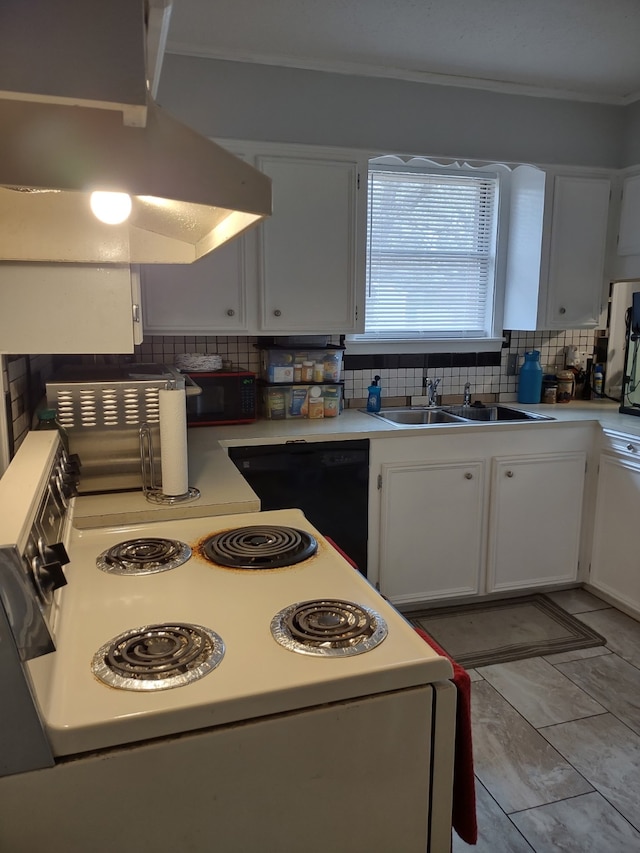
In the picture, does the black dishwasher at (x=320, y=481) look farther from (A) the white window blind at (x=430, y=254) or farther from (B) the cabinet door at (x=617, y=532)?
(B) the cabinet door at (x=617, y=532)

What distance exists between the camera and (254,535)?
164 cm

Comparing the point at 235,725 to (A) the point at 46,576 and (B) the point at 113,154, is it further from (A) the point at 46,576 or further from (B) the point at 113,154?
(B) the point at 113,154

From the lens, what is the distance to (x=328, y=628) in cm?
118

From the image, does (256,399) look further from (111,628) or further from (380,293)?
(111,628)

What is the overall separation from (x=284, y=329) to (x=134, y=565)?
1791 mm

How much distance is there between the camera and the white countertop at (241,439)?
1.80 metres

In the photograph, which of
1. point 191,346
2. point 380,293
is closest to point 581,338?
point 380,293

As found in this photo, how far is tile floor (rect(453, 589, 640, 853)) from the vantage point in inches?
72.6

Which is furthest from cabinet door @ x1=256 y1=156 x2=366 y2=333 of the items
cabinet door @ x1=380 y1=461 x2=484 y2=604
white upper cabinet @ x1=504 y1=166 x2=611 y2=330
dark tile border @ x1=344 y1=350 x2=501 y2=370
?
white upper cabinet @ x1=504 y1=166 x2=611 y2=330

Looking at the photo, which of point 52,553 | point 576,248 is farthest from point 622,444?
point 52,553

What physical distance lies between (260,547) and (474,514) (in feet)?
6.02

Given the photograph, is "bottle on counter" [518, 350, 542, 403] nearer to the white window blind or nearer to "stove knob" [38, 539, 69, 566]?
the white window blind

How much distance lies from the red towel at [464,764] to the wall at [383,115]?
8.40ft

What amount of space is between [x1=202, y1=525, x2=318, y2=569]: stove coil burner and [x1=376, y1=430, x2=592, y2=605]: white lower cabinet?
4.37 ft
